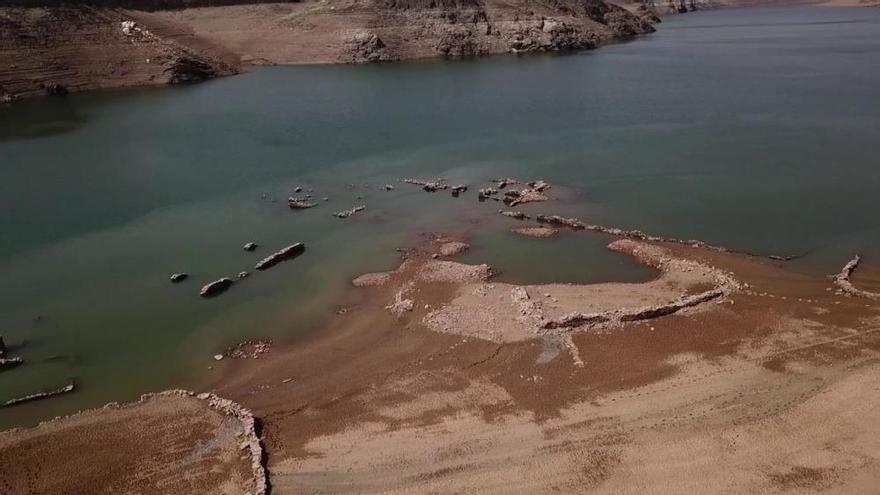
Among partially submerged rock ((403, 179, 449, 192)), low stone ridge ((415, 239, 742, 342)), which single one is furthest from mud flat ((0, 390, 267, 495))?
partially submerged rock ((403, 179, 449, 192))

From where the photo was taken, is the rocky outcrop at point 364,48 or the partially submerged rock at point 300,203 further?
the rocky outcrop at point 364,48

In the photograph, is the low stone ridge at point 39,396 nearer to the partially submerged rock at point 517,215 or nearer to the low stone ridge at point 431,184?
the partially submerged rock at point 517,215

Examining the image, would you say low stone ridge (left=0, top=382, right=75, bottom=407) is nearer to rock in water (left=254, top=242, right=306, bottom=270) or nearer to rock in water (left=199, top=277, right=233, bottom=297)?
rock in water (left=199, top=277, right=233, bottom=297)

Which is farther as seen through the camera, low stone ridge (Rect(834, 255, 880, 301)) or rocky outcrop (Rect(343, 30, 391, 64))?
rocky outcrop (Rect(343, 30, 391, 64))

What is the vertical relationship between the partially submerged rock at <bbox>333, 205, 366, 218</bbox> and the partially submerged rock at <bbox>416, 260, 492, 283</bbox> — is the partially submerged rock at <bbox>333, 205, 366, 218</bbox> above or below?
above

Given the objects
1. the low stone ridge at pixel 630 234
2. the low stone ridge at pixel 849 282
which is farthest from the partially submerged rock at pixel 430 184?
the low stone ridge at pixel 849 282

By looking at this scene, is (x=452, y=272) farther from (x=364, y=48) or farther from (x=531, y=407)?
(x=364, y=48)
